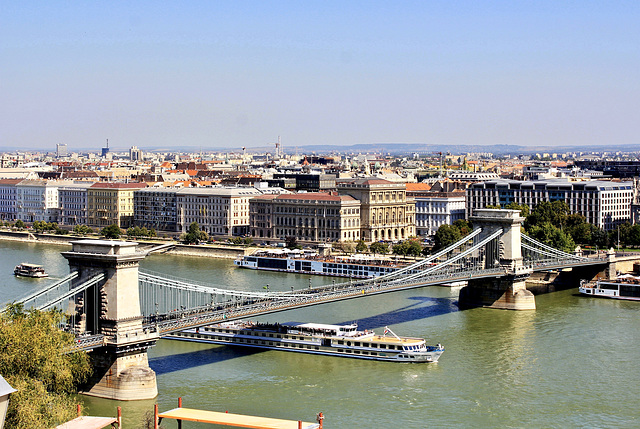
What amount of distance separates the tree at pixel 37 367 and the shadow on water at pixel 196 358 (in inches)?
161

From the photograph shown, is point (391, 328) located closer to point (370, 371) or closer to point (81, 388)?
point (370, 371)

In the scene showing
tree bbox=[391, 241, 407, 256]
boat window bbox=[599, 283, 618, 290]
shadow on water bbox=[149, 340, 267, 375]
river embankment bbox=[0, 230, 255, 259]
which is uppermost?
tree bbox=[391, 241, 407, 256]

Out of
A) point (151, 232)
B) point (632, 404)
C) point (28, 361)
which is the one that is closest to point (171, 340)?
point (28, 361)

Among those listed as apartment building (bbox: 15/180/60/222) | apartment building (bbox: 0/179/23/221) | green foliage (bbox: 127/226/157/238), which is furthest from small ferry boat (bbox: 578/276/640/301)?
apartment building (bbox: 0/179/23/221)

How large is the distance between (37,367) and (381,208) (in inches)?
1606

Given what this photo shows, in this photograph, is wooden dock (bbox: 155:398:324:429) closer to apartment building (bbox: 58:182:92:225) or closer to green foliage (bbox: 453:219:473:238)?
green foliage (bbox: 453:219:473:238)

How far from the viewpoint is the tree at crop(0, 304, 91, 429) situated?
15891 mm

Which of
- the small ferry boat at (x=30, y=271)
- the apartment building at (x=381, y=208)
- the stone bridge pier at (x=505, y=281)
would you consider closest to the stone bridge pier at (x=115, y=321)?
the stone bridge pier at (x=505, y=281)

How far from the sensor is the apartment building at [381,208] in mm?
56844

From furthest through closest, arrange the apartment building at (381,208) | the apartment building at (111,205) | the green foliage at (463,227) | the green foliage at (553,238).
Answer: the apartment building at (111,205) → the apartment building at (381,208) → the green foliage at (463,227) → the green foliage at (553,238)

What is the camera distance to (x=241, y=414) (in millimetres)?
19859

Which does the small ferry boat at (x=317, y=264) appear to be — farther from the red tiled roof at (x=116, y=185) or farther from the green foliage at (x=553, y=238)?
the red tiled roof at (x=116, y=185)

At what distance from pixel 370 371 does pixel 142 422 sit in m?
6.74

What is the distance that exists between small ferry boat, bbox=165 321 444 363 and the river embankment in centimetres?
2434
